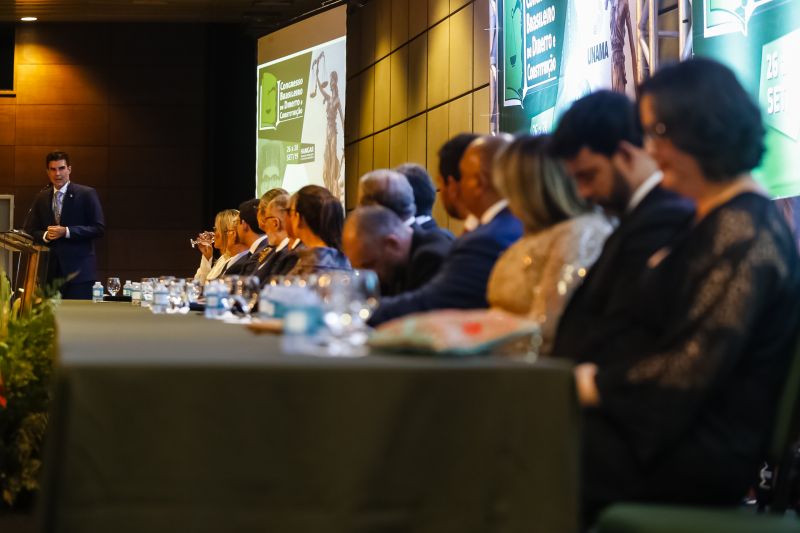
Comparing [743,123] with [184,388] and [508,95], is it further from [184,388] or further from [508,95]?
[508,95]

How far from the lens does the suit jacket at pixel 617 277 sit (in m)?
1.90

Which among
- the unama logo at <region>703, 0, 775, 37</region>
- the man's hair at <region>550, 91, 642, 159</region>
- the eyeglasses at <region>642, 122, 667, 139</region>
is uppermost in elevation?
the unama logo at <region>703, 0, 775, 37</region>

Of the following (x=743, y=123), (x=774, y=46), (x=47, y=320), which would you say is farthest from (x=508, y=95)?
(x=743, y=123)

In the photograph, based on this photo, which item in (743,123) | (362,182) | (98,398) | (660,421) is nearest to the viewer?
(98,398)

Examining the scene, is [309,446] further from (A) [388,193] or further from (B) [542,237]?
(A) [388,193]

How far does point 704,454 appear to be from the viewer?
1704mm

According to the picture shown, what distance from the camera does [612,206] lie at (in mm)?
2125

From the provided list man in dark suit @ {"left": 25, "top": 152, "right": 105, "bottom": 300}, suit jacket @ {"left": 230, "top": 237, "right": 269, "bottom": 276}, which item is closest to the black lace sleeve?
suit jacket @ {"left": 230, "top": 237, "right": 269, "bottom": 276}

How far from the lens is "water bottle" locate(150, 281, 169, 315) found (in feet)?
12.6

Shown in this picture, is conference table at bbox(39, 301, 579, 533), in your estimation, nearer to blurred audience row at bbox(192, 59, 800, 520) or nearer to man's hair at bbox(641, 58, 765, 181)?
blurred audience row at bbox(192, 59, 800, 520)

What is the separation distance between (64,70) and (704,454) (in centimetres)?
1185

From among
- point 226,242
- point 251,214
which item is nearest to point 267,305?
point 251,214

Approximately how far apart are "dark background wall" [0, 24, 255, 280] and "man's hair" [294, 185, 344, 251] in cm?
819

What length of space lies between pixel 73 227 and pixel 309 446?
660 cm
